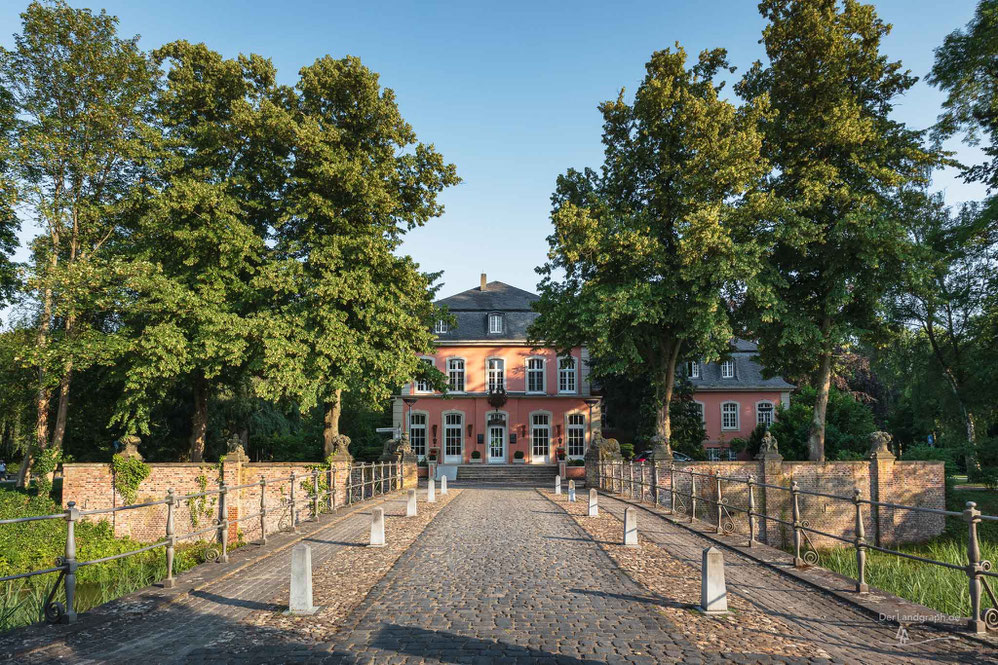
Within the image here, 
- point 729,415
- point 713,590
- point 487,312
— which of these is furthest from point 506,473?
point 713,590

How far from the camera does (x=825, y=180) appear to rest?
71.1 ft

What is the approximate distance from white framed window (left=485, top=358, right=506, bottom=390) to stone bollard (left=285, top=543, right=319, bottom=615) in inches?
1190

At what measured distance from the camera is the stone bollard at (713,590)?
20.4ft

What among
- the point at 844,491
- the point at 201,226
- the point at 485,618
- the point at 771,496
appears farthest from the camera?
the point at 844,491

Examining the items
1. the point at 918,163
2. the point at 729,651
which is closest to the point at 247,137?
the point at 729,651

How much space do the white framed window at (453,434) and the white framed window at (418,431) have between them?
1.27 metres

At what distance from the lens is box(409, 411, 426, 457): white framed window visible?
117 ft

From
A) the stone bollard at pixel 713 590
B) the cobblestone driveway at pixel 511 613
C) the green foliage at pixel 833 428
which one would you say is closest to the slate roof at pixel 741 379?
the green foliage at pixel 833 428

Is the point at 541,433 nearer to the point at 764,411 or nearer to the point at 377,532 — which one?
the point at 764,411

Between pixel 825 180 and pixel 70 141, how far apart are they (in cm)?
2490

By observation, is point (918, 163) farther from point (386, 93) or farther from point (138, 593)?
point (138, 593)

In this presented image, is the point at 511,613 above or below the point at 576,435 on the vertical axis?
above

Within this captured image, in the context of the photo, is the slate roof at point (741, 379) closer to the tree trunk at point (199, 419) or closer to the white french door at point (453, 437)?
the white french door at point (453, 437)

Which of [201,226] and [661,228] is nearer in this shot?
[201,226]
